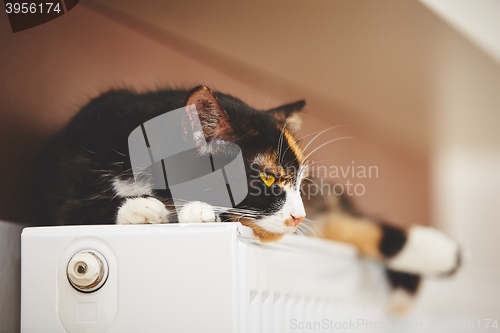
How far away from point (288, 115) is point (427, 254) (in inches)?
18.5

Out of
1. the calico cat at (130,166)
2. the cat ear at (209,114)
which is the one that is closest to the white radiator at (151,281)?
the calico cat at (130,166)

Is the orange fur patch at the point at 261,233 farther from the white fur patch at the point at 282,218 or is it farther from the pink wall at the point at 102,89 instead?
the pink wall at the point at 102,89

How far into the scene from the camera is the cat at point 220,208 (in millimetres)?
829

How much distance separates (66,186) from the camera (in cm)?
92

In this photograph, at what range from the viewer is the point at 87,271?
0.64 m

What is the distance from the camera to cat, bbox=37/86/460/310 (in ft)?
2.72

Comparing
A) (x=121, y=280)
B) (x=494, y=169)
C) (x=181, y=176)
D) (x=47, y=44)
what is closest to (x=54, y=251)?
(x=121, y=280)

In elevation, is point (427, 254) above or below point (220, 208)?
below

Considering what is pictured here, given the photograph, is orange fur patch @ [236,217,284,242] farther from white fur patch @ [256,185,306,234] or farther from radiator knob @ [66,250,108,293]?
radiator knob @ [66,250,108,293]

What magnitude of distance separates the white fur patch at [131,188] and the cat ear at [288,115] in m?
0.32

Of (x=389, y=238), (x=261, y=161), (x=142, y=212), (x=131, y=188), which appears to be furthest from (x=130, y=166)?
(x=389, y=238)

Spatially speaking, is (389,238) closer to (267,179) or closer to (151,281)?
(267,179)

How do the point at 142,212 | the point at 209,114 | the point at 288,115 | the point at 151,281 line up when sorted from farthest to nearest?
1. the point at 288,115
2. the point at 209,114
3. the point at 142,212
4. the point at 151,281

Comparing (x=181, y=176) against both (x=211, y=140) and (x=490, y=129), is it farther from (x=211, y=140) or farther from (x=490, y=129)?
(x=490, y=129)
